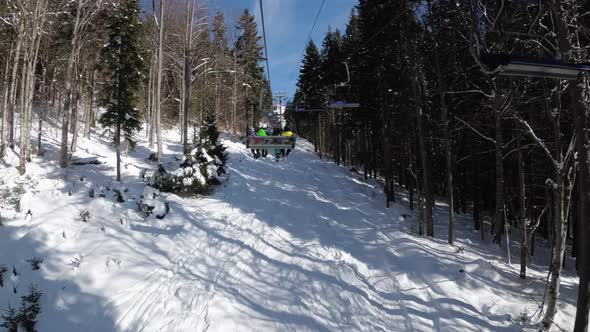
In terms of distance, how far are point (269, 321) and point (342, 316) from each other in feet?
4.65

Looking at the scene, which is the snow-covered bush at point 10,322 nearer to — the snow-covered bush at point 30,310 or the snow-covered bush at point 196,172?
the snow-covered bush at point 30,310

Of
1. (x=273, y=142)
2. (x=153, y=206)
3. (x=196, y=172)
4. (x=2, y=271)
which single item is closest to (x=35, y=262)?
(x=2, y=271)

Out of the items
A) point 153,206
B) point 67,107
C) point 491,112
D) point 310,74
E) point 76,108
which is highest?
point 310,74

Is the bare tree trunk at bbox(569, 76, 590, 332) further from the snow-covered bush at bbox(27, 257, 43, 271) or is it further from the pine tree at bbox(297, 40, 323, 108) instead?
the pine tree at bbox(297, 40, 323, 108)

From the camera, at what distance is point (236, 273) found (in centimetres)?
754

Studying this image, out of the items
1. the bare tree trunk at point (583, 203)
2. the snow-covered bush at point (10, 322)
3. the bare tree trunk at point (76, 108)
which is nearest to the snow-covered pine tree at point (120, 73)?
the bare tree trunk at point (76, 108)

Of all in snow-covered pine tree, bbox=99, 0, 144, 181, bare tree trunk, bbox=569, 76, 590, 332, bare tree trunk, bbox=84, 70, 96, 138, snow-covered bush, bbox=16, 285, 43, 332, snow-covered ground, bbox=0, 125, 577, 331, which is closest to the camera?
snow-covered bush, bbox=16, 285, 43, 332

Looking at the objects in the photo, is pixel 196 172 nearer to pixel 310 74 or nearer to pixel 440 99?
pixel 440 99

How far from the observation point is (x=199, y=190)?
14.3m

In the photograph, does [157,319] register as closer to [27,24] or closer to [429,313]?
[429,313]

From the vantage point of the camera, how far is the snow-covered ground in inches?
229

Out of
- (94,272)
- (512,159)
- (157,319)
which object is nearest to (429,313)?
(157,319)

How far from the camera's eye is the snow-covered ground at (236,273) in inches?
229

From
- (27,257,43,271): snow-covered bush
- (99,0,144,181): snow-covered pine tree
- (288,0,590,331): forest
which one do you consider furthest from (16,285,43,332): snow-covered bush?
(99,0,144,181): snow-covered pine tree
